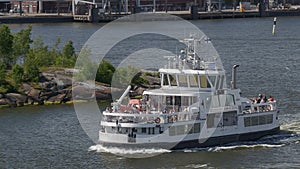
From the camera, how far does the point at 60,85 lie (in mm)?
48031

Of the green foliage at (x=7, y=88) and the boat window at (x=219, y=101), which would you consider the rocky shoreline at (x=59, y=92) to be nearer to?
the green foliage at (x=7, y=88)

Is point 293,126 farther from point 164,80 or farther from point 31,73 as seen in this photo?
point 31,73

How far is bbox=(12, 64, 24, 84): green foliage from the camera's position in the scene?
4794 cm

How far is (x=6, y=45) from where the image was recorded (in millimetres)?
51531

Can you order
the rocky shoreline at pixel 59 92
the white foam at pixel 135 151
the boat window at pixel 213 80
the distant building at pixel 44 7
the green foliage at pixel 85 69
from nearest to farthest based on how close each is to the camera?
the white foam at pixel 135 151
the boat window at pixel 213 80
the rocky shoreline at pixel 59 92
the green foliage at pixel 85 69
the distant building at pixel 44 7

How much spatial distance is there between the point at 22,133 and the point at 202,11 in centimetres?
10981

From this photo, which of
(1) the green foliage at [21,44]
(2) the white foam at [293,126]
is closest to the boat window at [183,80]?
(2) the white foam at [293,126]

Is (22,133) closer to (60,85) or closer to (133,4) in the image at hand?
(60,85)

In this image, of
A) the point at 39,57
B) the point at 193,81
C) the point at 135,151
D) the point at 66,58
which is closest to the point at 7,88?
the point at 39,57

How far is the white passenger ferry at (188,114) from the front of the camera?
3347 cm

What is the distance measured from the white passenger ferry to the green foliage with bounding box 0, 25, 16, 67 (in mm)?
18284

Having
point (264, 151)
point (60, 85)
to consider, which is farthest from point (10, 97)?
point (264, 151)

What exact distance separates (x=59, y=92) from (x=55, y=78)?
149 cm

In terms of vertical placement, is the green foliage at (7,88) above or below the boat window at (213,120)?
below
